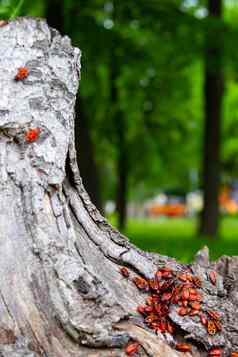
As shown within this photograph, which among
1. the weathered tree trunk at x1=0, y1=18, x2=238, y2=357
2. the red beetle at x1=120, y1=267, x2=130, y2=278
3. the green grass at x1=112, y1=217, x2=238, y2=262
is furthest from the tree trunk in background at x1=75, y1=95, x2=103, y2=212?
the red beetle at x1=120, y1=267, x2=130, y2=278

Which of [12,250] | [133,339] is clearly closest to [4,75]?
[12,250]

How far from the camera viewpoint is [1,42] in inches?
138

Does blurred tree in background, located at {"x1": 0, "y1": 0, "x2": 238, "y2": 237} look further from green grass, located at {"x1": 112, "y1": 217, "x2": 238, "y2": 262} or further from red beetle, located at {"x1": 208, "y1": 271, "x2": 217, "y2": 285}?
red beetle, located at {"x1": 208, "y1": 271, "x2": 217, "y2": 285}

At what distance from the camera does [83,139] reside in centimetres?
1291

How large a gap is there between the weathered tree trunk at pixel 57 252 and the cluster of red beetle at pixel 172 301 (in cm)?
3

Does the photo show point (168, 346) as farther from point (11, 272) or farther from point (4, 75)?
point (4, 75)

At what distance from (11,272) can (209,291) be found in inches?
39.6

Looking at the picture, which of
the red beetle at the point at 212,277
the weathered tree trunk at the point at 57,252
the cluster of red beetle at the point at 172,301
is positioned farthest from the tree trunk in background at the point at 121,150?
the cluster of red beetle at the point at 172,301

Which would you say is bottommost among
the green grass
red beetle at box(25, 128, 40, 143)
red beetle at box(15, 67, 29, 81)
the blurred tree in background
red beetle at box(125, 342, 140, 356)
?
the green grass

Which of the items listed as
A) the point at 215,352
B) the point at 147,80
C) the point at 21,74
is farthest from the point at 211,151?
the point at 215,352

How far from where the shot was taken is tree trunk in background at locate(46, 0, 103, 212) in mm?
12250

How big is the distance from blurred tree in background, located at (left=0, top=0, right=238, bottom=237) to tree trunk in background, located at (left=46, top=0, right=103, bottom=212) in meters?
0.02

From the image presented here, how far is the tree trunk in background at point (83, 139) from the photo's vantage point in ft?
40.2

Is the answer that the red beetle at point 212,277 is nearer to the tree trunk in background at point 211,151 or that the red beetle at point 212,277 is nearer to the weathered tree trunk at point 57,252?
the weathered tree trunk at point 57,252
